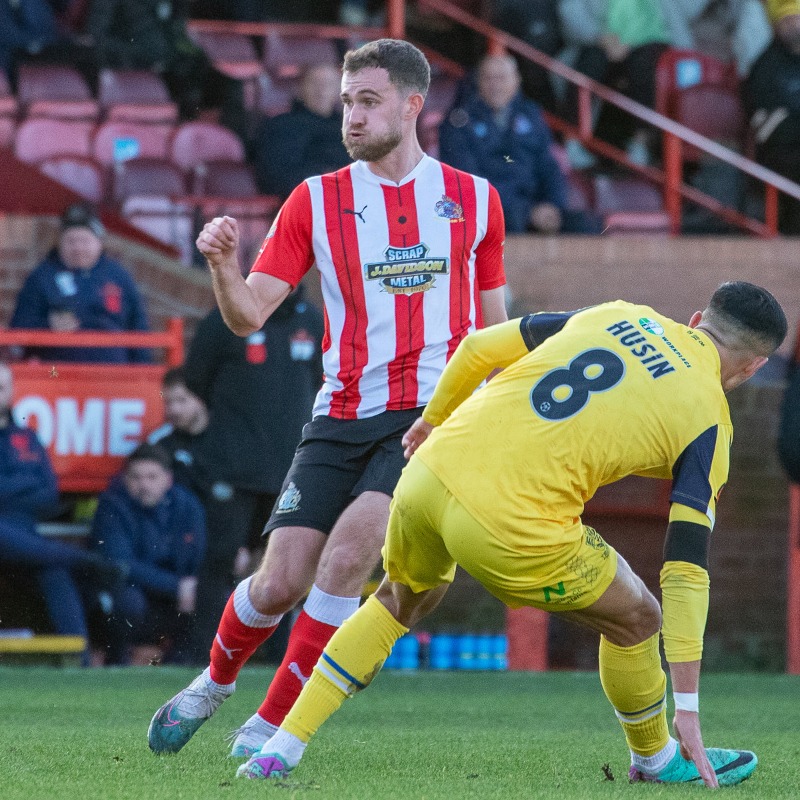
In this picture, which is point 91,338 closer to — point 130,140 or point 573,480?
point 130,140

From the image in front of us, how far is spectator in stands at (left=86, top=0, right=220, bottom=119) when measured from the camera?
12.6 m

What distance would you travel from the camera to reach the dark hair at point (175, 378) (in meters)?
9.38

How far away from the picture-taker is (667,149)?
12469mm

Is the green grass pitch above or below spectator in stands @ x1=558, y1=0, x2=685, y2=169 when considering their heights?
below

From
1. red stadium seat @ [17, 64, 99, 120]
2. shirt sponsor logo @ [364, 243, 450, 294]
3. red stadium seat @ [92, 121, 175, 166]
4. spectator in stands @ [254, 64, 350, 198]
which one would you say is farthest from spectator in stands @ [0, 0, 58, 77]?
shirt sponsor logo @ [364, 243, 450, 294]

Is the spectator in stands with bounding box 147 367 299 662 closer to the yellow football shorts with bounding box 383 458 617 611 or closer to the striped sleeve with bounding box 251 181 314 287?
the striped sleeve with bounding box 251 181 314 287

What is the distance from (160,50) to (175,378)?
161 inches

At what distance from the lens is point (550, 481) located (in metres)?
4.22

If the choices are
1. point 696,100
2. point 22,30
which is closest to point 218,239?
point 22,30

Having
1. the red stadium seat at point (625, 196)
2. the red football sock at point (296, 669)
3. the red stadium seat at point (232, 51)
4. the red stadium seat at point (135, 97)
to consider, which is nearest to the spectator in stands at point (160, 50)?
the red stadium seat at point (135, 97)

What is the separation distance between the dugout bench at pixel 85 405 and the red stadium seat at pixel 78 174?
241 cm

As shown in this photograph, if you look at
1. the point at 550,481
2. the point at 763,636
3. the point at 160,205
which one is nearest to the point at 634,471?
the point at 550,481

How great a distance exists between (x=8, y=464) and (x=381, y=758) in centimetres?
440

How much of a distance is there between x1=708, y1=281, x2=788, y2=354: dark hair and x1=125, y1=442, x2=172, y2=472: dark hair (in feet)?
17.3
